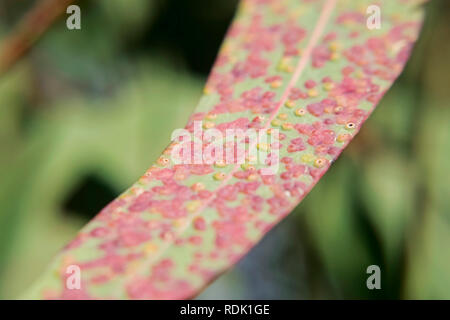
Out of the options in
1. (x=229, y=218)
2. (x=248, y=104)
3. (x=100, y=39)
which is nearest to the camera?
(x=229, y=218)

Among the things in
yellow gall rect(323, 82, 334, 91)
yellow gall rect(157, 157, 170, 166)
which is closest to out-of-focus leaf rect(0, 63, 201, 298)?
yellow gall rect(323, 82, 334, 91)

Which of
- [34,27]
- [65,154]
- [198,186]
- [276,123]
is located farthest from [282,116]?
[65,154]

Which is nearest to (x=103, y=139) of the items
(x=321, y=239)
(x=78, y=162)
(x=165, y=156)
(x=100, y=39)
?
A: (x=78, y=162)

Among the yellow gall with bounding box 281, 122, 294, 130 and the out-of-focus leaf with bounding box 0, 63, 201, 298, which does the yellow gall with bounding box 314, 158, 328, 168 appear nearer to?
the yellow gall with bounding box 281, 122, 294, 130

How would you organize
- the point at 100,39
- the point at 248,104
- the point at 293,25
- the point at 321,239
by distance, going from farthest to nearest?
the point at 100,39 < the point at 321,239 < the point at 293,25 < the point at 248,104
